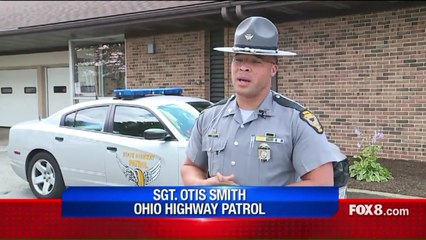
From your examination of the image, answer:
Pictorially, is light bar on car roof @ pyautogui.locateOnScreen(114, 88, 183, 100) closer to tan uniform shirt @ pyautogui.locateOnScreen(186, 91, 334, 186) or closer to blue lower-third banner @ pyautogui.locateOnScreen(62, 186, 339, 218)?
tan uniform shirt @ pyautogui.locateOnScreen(186, 91, 334, 186)

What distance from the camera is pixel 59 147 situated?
5.52 m

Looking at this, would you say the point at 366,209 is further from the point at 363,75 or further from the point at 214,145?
the point at 363,75

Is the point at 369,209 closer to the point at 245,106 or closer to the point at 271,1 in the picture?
the point at 245,106

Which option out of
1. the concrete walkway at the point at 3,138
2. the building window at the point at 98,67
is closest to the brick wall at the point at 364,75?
the building window at the point at 98,67

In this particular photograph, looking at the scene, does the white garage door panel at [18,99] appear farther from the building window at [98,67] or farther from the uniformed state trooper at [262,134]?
the uniformed state trooper at [262,134]

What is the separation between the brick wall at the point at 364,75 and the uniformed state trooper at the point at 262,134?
20.3 ft

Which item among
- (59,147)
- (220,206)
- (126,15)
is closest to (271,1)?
(126,15)

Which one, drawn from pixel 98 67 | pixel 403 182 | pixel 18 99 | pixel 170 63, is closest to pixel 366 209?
pixel 403 182

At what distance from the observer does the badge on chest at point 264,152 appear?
177cm

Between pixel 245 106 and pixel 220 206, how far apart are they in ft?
1.84

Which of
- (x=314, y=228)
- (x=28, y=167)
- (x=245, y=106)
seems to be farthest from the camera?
(x=28, y=167)

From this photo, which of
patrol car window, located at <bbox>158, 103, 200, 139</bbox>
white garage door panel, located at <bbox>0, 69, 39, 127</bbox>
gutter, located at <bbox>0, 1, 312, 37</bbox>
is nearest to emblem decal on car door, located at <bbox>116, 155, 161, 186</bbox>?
patrol car window, located at <bbox>158, 103, 200, 139</bbox>

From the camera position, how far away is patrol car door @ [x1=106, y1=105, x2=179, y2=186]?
177 inches

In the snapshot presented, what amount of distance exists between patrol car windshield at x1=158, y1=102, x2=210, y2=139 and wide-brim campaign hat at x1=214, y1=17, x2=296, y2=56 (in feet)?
9.29
